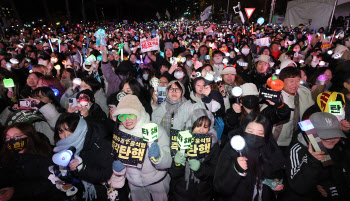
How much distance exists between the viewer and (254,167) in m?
2.30

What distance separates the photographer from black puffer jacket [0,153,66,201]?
2.37 meters

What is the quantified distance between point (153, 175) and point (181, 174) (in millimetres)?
413

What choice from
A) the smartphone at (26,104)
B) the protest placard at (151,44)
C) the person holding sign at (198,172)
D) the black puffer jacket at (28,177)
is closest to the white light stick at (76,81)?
the smartphone at (26,104)

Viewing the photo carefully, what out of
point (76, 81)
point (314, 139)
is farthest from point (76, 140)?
point (314, 139)

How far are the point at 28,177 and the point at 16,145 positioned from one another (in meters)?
0.44

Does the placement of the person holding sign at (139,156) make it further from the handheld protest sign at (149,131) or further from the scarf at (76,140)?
the scarf at (76,140)

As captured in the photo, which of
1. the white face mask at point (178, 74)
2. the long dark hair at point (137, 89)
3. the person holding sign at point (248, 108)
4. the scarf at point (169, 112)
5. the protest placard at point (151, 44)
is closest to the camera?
the person holding sign at point (248, 108)

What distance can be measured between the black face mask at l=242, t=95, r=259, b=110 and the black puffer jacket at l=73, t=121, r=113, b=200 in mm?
2178

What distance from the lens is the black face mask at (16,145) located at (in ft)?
7.98

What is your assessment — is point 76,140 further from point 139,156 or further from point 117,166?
point 139,156

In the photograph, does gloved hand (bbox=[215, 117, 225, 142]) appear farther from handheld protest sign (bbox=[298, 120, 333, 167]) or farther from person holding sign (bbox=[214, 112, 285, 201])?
handheld protest sign (bbox=[298, 120, 333, 167])

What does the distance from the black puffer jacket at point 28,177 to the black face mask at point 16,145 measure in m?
0.08

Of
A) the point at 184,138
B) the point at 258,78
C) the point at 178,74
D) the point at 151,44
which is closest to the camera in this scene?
the point at 184,138

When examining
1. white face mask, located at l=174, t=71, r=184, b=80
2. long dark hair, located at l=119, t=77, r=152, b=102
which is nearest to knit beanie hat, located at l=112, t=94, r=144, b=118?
long dark hair, located at l=119, t=77, r=152, b=102
